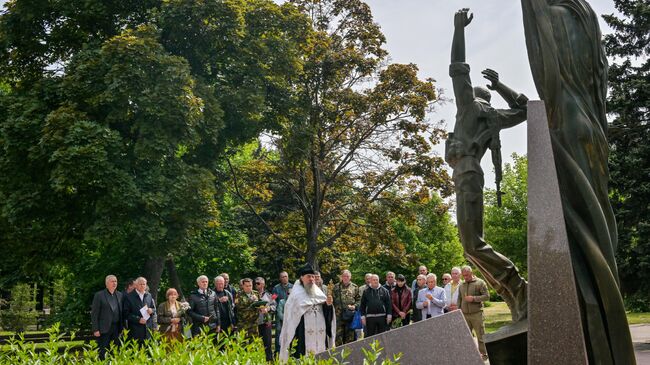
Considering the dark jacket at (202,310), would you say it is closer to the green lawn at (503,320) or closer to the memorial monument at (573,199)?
the memorial monument at (573,199)

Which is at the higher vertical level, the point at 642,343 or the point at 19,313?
the point at 19,313

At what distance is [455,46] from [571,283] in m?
3.60

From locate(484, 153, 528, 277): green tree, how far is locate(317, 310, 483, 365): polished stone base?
111ft

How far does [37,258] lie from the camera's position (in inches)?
880

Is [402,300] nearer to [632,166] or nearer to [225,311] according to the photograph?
[225,311]

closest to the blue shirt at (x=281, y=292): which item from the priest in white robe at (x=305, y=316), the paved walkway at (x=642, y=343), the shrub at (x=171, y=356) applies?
the priest in white robe at (x=305, y=316)

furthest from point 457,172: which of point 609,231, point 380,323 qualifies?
point 380,323

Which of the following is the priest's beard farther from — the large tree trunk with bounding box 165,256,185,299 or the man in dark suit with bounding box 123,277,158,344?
the large tree trunk with bounding box 165,256,185,299

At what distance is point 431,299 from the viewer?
51.4 ft

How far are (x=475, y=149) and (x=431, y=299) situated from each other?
8.61 m

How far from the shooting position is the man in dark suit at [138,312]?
14.0m

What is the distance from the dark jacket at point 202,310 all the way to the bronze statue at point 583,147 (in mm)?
10241

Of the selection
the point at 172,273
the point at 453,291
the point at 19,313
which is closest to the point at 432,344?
the point at 453,291

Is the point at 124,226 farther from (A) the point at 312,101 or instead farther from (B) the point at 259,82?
(A) the point at 312,101
